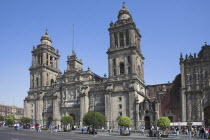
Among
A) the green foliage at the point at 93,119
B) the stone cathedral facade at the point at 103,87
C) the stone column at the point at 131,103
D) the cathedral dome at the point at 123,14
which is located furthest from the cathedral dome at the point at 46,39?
the green foliage at the point at 93,119

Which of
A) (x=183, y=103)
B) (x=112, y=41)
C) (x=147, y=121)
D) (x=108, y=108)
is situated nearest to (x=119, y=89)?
(x=108, y=108)

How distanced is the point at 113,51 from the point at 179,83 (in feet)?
62.4

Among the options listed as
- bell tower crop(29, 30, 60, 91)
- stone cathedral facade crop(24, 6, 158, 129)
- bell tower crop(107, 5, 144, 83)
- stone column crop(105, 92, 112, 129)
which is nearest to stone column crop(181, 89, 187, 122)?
stone cathedral facade crop(24, 6, 158, 129)

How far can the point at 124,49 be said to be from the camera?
70.2m

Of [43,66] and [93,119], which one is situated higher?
[43,66]

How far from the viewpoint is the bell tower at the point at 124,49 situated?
68.9 metres

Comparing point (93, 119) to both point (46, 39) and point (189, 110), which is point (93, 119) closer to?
point (189, 110)

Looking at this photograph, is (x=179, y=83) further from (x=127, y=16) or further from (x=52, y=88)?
(x=52, y=88)

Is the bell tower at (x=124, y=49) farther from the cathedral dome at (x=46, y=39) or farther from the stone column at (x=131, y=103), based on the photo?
the cathedral dome at (x=46, y=39)

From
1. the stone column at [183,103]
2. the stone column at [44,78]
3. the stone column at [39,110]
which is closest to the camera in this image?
the stone column at [183,103]

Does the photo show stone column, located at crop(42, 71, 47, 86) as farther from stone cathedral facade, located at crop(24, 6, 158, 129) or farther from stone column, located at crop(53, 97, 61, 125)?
stone column, located at crop(53, 97, 61, 125)

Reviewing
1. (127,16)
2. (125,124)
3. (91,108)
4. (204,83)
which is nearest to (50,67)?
(91,108)

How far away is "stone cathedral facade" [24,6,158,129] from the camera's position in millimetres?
66188

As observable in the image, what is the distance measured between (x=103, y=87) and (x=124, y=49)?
37.7 ft
